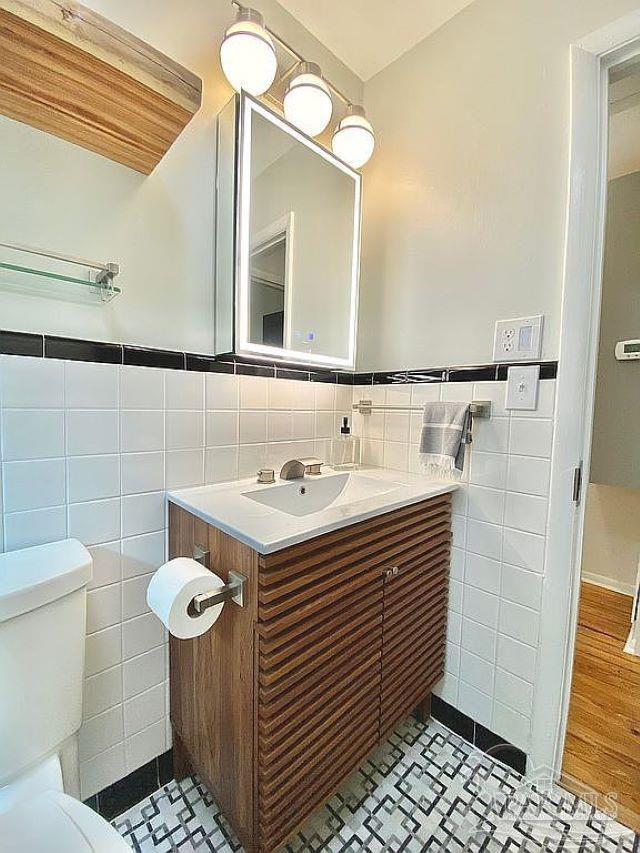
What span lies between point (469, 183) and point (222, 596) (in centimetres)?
147

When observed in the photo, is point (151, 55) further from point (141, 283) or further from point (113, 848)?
point (113, 848)

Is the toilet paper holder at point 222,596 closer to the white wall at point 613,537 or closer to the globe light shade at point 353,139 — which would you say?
the globe light shade at point 353,139

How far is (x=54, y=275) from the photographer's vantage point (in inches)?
34.3

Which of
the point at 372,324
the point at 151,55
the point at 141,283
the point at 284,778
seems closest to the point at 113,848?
the point at 284,778

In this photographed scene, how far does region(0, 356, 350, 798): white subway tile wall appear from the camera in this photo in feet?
2.83

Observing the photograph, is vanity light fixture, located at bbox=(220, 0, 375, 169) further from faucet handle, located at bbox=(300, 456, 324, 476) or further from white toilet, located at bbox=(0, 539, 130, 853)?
white toilet, located at bbox=(0, 539, 130, 853)

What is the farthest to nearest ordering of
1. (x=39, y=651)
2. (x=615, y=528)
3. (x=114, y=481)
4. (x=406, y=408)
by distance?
(x=615, y=528), (x=406, y=408), (x=114, y=481), (x=39, y=651)

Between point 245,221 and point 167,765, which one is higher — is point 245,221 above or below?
above

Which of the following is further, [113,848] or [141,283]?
[141,283]

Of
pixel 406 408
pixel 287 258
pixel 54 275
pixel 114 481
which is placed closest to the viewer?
pixel 54 275

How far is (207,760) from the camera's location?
971 mm

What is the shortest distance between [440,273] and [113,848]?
164 centimetres

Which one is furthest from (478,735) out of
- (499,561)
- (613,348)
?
(613,348)

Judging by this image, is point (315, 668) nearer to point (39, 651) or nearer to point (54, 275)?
point (39, 651)
